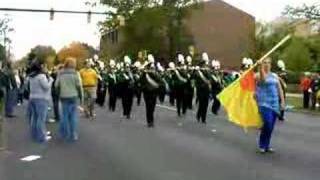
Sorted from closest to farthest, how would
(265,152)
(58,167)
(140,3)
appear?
(58,167), (265,152), (140,3)

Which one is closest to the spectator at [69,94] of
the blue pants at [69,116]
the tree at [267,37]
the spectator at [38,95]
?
the blue pants at [69,116]

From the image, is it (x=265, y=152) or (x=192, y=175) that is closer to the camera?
(x=192, y=175)

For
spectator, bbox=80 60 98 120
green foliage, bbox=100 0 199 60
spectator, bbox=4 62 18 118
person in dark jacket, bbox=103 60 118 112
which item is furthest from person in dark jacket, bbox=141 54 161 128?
green foliage, bbox=100 0 199 60

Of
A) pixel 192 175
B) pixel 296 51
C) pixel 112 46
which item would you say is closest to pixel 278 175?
pixel 192 175

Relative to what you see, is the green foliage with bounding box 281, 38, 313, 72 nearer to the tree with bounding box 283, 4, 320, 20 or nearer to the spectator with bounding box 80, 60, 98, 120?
the tree with bounding box 283, 4, 320, 20

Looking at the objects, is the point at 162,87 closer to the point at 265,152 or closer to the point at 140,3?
the point at 265,152

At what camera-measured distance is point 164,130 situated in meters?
20.3

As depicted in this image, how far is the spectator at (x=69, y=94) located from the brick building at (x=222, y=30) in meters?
82.4

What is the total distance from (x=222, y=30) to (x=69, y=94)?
3474 inches

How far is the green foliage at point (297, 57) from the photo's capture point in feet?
258

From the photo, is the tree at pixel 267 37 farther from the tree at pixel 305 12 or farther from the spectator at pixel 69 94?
the spectator at pixel 69 94

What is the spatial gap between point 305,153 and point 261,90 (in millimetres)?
1325

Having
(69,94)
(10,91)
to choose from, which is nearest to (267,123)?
(69,94)

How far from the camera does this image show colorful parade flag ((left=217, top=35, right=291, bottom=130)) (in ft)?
49.4
